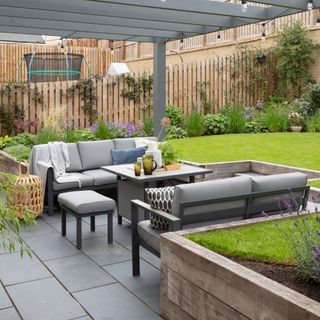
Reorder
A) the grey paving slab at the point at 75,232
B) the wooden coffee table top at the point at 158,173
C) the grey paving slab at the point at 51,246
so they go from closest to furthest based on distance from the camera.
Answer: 1. the grey paving slab at the point at 51,246
2. the grey paving slab at the point at 75,232
3. the wooden coffee table top at the point at 158,173

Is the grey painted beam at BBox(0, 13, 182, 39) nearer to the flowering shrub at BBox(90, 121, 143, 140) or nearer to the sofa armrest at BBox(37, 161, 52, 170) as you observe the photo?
the flowering shrub at BBox(90, 121, 143, 140)

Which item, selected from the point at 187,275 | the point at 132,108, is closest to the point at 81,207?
the point at 187,275

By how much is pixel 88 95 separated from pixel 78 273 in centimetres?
890

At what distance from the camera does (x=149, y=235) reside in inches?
161

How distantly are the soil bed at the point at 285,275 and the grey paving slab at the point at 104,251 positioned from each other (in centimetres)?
186

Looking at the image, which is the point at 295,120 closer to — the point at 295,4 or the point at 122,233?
the point at 295,4

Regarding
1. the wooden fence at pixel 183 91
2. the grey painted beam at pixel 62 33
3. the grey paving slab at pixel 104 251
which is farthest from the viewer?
the wooden fence at pixel 183 91

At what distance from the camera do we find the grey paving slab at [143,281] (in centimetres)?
381

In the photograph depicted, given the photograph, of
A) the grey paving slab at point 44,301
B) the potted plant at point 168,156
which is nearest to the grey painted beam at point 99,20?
the potted plant at point 168,156

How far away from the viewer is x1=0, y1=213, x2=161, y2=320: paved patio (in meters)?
3.60

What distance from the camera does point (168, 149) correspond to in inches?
255

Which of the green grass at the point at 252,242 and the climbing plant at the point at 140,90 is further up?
the climbing plant at the point at 140,90

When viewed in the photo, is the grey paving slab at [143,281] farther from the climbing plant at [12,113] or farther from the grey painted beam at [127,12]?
the climbing plant at [12,113]

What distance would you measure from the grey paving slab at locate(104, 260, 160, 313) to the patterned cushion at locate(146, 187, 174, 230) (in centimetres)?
46
